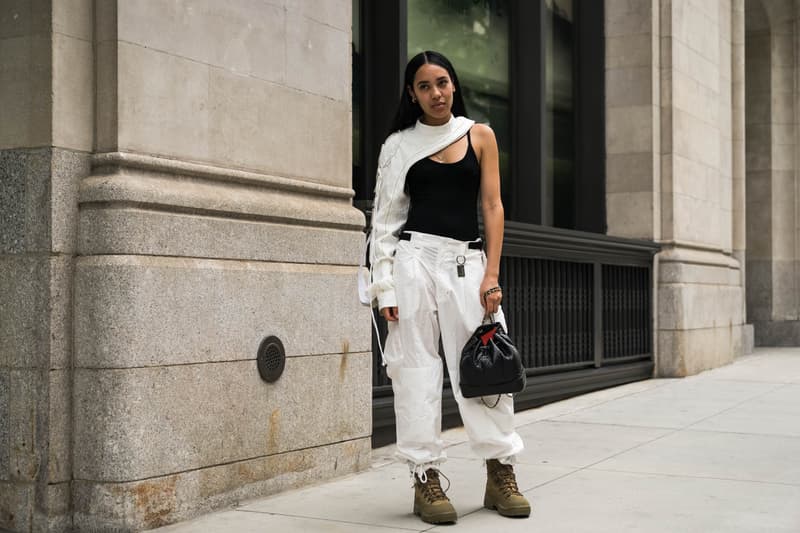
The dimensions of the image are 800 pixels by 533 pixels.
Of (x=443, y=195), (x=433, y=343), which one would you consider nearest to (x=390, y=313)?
(x=433, y=343)

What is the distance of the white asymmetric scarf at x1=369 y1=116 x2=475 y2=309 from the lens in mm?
5273

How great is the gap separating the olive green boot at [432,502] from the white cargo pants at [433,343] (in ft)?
0.25

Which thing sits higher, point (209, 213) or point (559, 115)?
point (559, 115)

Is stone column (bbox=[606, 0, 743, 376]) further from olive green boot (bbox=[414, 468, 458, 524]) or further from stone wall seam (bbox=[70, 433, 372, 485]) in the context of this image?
olive green boot (bbox=[414, 468, 458, 524])

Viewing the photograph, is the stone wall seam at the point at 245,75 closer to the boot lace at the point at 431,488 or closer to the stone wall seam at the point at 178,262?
the stone wall seam at the point at 178,262

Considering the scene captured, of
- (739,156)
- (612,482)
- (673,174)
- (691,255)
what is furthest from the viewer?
(739,156)

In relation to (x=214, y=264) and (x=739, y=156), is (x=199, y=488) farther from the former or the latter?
(x=739, y=156)

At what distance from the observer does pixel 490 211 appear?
530cm

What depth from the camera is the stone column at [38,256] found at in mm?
4953

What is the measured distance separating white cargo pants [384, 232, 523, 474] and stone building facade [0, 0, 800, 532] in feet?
3.23

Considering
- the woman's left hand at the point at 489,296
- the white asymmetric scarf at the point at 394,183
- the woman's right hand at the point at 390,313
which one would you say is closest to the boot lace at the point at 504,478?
the woman's left hand at the point at 489,296

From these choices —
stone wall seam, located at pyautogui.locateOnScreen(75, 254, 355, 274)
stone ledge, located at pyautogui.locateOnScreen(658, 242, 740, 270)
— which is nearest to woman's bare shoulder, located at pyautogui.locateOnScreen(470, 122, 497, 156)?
stone wall seam, located at pyautogui.locateOnScreen(75, 254, 355, 274)

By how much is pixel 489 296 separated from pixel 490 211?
1.41 feet

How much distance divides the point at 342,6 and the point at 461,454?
2.96 m
